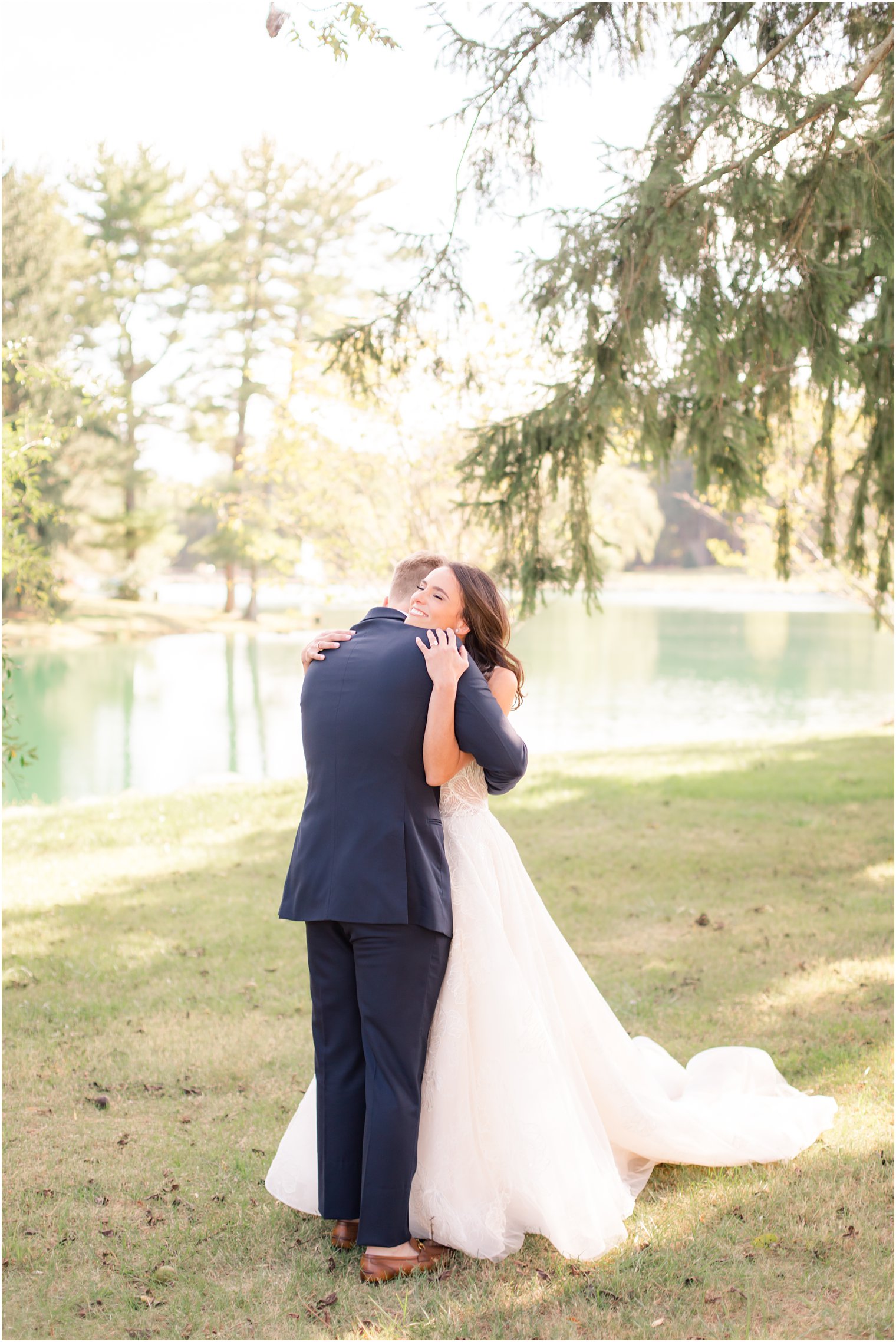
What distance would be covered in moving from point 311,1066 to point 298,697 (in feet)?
58.5

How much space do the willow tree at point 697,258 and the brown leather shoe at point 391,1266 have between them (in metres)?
3.95

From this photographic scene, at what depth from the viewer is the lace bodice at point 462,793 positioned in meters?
3.07

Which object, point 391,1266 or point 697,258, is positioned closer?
point 391,1266

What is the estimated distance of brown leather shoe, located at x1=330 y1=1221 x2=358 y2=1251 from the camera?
9.86 ft

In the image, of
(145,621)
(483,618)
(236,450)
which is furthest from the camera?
(145,621)

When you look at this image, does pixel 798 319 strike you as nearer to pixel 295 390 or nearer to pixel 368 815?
pixel 368 815

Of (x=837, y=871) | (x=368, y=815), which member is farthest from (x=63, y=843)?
(x=368, y=815)

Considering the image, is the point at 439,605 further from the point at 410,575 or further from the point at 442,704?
the point at 442,704

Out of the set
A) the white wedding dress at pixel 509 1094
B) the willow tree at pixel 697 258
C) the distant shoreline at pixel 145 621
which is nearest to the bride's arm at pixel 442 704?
the white wedding dress at pixel 509 1094

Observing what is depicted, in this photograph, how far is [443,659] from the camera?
2773 mm

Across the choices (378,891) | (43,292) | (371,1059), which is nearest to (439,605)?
(378,891)

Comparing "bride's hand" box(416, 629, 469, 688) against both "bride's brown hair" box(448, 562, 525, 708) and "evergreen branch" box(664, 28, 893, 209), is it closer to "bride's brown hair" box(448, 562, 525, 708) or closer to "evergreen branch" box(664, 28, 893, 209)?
"bride's brown hair" box(448, 562, 525, 708)

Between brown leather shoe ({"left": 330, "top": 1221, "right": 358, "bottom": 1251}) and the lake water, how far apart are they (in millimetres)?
4436

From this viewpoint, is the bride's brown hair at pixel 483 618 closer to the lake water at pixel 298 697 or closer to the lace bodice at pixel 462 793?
the lace bodice at pixel 462 793
